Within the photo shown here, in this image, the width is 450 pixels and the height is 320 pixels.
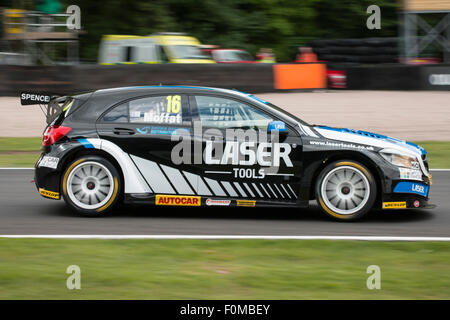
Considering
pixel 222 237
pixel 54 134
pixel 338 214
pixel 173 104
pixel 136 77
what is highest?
pixel 136 77

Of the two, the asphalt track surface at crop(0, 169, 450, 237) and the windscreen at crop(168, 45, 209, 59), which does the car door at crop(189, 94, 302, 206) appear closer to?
the asphalt track surface at crop(0, 169, 450, 237)

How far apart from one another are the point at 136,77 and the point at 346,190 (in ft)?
45.2

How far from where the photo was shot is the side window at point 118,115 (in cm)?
829

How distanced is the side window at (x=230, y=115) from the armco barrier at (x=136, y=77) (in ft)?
40.9

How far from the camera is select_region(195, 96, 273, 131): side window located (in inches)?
318

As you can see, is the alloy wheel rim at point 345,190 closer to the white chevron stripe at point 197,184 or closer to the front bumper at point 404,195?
the front bumper at point 404,195

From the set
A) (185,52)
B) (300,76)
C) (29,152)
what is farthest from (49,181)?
(300,76)

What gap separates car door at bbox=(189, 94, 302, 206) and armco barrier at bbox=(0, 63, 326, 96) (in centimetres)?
1265

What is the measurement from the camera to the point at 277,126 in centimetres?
798

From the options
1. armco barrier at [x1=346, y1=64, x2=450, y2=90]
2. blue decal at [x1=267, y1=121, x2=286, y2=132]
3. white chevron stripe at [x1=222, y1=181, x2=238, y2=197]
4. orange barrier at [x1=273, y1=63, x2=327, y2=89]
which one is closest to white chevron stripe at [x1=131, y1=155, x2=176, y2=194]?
white chevron stripe at [x1=222, y1=181, x2=238, y2=197]

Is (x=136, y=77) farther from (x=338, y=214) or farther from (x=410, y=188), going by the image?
(x=410, y=188)

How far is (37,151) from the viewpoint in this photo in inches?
567

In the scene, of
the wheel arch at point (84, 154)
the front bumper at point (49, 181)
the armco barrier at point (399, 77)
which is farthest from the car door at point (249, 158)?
the armco barrier at point (399, 77)
